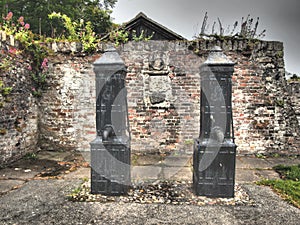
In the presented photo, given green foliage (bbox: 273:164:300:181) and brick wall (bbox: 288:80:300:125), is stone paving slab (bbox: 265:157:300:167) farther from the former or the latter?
brick wall (bbox: 288:80:300:125)

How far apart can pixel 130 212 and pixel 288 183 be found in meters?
2.64

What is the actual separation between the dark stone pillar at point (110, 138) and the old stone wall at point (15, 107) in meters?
2.32

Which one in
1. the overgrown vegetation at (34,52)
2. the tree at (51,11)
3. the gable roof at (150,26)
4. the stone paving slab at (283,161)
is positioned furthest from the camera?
the tree at (51,11)

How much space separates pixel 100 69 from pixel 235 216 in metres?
2.57

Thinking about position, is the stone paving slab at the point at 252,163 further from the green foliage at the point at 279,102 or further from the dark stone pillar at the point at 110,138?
the dark stone pillar at the point at 110,138

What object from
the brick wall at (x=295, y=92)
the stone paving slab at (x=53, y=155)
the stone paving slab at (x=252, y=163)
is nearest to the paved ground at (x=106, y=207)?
the stone paving slab at (x=252, y=163)

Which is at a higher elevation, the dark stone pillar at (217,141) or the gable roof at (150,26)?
the gable roof at (150,26)

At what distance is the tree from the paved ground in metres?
13.1

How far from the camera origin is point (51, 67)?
5359 millimetres

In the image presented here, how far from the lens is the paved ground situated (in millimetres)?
2459

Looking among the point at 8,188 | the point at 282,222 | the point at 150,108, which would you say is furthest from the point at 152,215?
the point at 150,108

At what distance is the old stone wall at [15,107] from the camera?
4203 mm

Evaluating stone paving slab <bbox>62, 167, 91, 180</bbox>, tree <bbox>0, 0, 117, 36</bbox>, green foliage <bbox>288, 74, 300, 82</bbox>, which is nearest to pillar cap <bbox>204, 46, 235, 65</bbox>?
stone paving slab <bbox>62, 167, 91, 180</bbox>

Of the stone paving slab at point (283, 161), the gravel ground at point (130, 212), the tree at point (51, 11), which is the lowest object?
the gravel ground at point (130, 212)
